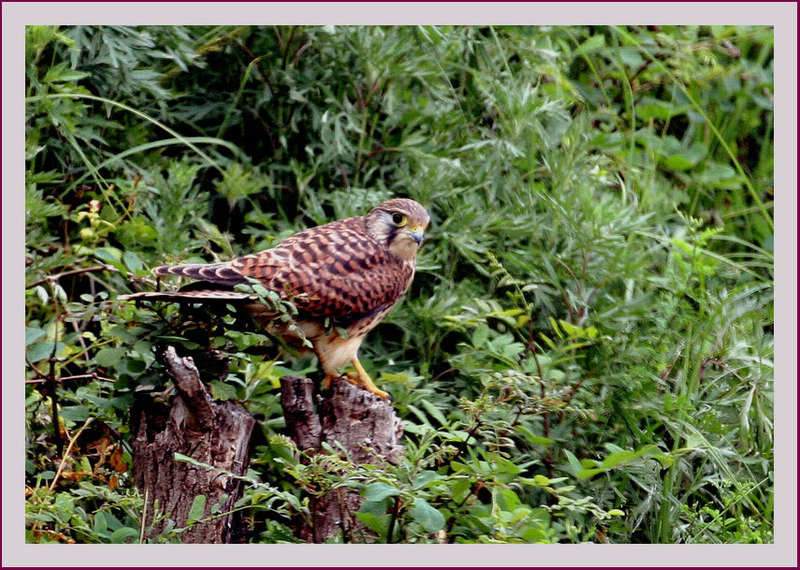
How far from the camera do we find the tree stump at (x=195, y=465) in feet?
10.6

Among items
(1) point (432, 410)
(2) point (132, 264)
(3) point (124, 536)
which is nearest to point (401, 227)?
(1) point (432, 410)

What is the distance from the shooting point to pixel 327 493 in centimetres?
329

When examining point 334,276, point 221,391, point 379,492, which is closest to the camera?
point 379,492

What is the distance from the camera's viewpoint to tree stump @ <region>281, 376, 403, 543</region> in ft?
10.9

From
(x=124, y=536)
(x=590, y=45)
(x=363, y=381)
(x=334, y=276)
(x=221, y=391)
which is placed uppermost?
(x=590, y=45)

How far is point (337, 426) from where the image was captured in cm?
345

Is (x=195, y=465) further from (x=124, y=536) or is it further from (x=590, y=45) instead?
(x=590, y=45)

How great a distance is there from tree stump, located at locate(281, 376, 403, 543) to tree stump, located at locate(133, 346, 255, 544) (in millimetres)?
195

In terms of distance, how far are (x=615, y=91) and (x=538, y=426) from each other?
2.86 m

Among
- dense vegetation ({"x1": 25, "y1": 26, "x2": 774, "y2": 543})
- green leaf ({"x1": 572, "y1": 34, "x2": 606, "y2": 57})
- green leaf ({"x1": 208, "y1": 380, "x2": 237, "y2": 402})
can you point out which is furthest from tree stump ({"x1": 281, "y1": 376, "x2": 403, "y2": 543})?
green leaf ({"x1": 572, "y1": 34, "x2": 606, "y2": 57})

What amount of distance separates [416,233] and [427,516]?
1.27 metres

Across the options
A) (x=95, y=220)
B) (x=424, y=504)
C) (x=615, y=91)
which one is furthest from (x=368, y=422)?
(x=615, y=91)

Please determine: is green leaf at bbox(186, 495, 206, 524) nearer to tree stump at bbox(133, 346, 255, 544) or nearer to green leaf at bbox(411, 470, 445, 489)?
tree stump at bbox(133, 346, 255, 544)

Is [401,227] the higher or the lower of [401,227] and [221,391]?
the higher
